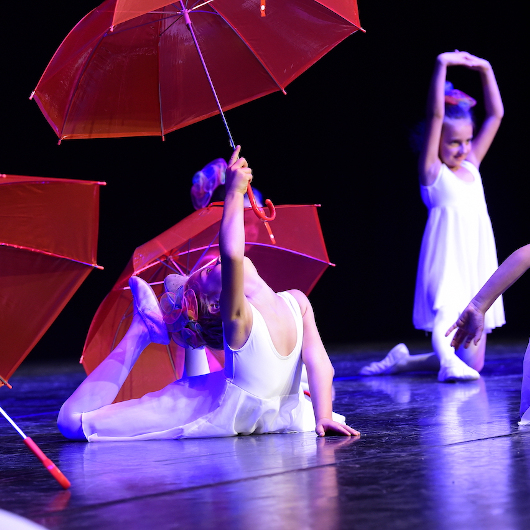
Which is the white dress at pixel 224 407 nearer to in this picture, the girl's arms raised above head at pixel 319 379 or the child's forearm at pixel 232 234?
the girl's arms raised above head at pixel 319 379

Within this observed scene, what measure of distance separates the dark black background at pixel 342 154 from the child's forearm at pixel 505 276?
4.49 meters

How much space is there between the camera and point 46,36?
18.7 ft

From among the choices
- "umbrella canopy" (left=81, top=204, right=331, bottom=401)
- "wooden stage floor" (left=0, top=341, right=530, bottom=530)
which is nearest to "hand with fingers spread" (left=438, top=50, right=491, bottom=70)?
"umbrella canopy" (left=81, top=204, right=331, bottom=401)

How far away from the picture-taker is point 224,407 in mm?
2184

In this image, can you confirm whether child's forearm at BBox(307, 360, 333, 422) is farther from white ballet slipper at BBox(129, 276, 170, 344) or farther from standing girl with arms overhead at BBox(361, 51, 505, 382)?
standing girl with arms overhead at BBox(361, 51, 505, 382)

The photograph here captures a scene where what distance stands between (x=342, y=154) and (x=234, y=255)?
519cm

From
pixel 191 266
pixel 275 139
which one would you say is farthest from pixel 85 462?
pixel 275 139

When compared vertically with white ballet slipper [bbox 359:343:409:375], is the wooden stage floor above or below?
above

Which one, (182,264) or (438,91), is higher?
(438,91)

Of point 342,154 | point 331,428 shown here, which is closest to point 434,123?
point 331,428

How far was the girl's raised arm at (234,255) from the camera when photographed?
1860mm

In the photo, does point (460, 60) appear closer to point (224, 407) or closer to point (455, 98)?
point (455, 98)

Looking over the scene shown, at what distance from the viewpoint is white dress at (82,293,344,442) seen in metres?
2.14

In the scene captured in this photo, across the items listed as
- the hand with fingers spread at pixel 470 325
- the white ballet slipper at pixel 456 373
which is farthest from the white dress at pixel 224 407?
the white ballet slipper at pixel 456 373
